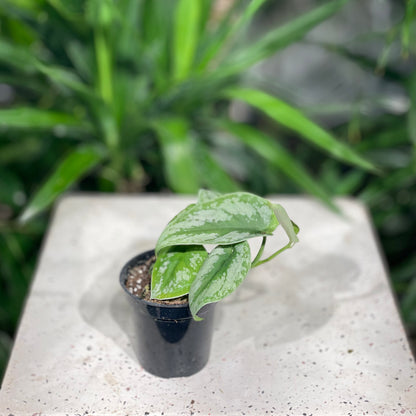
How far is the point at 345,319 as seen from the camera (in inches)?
36.7

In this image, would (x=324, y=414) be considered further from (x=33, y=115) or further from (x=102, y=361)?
(x=33, y=115)

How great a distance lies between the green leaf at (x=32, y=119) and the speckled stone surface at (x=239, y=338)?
0.65 ft

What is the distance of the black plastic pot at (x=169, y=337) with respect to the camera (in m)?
0.74

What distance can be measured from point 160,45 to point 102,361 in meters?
0.76

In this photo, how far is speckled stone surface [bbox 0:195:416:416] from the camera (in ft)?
2.52

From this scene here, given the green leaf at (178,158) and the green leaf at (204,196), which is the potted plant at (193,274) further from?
the green leaf at (178,158)

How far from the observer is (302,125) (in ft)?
3.77

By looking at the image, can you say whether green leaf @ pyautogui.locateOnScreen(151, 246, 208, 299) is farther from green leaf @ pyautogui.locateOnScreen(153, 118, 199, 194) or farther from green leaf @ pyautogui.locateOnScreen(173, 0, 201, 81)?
green leaf @ pyautogui.locateOnScreen(173, 0, 201, 81)

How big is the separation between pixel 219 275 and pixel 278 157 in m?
0.63

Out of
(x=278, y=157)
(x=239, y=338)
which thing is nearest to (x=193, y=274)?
(x=239, y=338)

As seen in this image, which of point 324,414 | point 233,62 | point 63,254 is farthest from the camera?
point 233,62

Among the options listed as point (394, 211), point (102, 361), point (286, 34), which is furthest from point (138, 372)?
point (394, 211)

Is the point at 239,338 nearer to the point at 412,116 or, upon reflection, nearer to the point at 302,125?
the point at 302,125

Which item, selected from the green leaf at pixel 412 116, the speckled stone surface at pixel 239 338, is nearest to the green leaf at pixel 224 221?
the speckled stone surface at pixel 239 338
